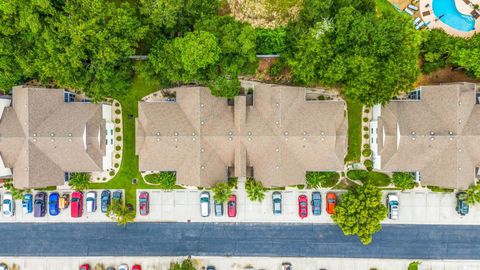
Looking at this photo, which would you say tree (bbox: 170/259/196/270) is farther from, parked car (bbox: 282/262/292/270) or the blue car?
the blue car

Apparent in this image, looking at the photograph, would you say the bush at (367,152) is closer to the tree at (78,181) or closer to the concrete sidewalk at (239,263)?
the concrete sidewalk at (239,263)

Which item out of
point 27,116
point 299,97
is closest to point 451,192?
point 299,97

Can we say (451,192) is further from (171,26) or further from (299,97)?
(171,26)

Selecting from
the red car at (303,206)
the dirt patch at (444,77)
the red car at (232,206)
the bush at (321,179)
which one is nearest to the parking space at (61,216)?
the red car at (232,206)

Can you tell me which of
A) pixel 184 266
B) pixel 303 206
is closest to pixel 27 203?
pixel 184 266

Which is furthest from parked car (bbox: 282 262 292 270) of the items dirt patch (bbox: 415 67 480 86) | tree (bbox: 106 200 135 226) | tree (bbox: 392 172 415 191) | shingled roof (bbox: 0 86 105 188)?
dirt patch (bbox: 415 67 480 86)

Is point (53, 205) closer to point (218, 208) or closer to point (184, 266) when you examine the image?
point (184, 266)
